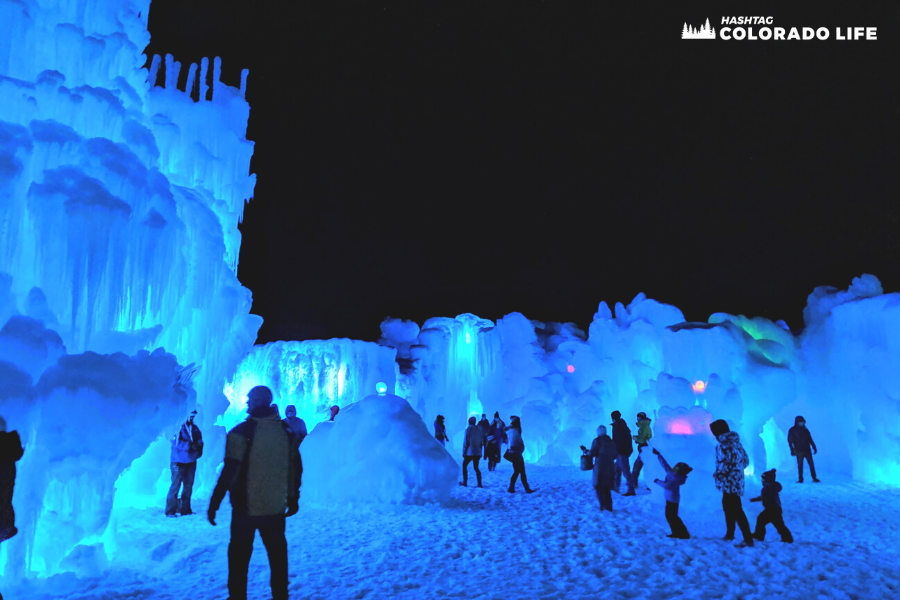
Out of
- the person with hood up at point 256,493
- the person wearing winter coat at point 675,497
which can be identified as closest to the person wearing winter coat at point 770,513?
the person wearing winter coat at point 675,497

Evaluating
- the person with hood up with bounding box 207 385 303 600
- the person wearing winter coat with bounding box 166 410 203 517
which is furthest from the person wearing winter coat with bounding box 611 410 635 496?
the person with hood up with bounding box 207 385 303 600

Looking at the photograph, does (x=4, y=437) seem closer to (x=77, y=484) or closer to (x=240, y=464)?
(x=240, y=464)

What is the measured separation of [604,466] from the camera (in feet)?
31.6

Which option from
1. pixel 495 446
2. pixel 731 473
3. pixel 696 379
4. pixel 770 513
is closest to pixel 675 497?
pixel 731 473

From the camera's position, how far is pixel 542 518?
9.09 metres

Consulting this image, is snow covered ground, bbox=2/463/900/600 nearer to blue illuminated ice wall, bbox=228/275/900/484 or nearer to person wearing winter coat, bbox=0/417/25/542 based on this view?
person wearing winter coat, bbox=0/417/25/542

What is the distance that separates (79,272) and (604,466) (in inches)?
303

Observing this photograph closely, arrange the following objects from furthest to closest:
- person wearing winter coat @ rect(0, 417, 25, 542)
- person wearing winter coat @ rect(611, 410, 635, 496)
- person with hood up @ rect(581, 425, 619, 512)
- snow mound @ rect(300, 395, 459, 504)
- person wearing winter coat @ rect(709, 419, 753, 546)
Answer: person wearing winter coat @ rect(611, 410, 635, 496)
snow mound @ rect(300, 395, 459, 504)
person with hood up @ rect(581, 425, 619, 512)
person wearing winter coat @ rect(709, 419, 753, 546)
person wearing winter coat @ rect(0, 417, 25, 542)

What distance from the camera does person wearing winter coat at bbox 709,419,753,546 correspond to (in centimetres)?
695

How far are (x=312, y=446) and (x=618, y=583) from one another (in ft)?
24.9

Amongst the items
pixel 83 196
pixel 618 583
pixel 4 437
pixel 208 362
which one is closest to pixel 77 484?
pixel 4 437

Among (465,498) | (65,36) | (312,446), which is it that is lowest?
(465,498)

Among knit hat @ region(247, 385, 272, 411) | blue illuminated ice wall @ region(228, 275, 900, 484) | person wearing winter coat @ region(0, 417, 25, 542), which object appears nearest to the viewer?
person wearing winter coat @ region(0, 417, 25, 542)

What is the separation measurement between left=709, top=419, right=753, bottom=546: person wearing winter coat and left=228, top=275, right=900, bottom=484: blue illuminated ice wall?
198 centimetres
